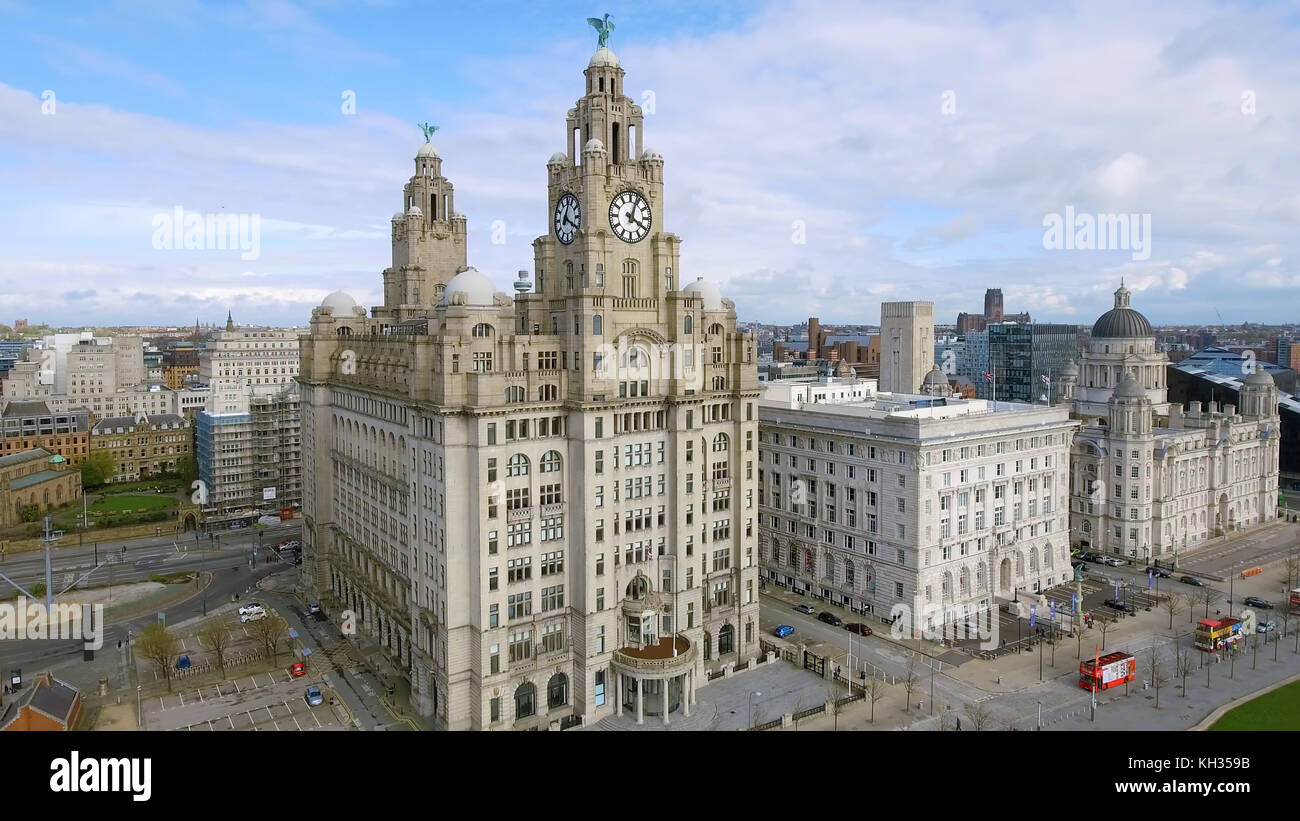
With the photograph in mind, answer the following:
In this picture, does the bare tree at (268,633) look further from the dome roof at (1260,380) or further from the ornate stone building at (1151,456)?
the dome roof at (1260,380)

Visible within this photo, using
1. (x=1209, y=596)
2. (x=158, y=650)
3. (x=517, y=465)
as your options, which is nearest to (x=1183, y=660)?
(x=1209, y=596)

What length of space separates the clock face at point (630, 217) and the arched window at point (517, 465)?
21790 millimetres

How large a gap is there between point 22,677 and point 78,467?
10306 centimetres

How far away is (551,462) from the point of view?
7288 centimetres

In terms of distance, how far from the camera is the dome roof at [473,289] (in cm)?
7571

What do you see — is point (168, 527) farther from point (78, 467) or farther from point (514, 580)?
point (514, 580)

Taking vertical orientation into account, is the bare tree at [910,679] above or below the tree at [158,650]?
below

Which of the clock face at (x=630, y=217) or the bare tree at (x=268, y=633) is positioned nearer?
the clock face at (x=630, y=217)

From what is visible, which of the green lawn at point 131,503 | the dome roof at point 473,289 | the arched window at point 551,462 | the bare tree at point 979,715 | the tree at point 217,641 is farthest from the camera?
the green lawn at point 131,503

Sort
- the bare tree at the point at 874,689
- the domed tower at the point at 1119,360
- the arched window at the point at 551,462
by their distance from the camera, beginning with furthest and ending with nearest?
the domed tower at the point at 1119,360
the bare tree at the point at 874,689
the arched window at the point at 551,462

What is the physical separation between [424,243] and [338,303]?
42.5ft

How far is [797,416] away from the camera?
10444cm

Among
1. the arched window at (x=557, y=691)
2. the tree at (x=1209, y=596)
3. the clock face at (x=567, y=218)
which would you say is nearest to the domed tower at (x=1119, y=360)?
the tree at (x=1209, y=596)
